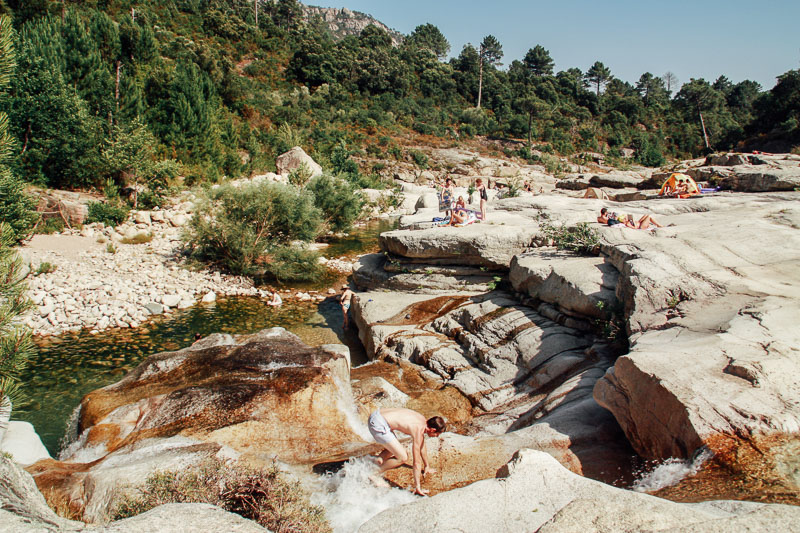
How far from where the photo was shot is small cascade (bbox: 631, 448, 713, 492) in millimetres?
4211

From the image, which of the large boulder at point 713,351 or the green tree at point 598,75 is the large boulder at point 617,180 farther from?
the green tree at point 598,75

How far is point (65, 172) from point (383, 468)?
21650 mm

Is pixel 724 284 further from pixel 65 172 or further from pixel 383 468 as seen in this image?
pixel 65 172

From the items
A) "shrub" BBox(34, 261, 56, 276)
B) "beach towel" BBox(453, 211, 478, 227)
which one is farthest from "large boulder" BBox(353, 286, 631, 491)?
"shrub" BBox(34, 261, 56, 276)

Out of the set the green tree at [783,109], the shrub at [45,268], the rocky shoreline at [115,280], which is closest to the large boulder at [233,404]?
the rocky shoreline at [115,280]

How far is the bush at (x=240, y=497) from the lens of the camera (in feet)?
12.2

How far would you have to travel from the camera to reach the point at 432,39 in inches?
3469

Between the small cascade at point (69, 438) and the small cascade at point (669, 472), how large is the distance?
6.98m

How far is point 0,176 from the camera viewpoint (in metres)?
4.43

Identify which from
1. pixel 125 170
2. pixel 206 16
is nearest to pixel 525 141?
pixel 206 16

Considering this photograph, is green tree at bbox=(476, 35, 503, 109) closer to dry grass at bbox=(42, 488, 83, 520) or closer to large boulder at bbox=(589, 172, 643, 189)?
large boulder at bbox=(589, 172, 643, 189)

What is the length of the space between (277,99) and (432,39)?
53094 millimetres

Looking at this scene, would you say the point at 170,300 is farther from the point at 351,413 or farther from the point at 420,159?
the point at 420,159

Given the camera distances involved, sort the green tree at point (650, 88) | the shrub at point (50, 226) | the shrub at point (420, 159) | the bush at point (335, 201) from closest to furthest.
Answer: the shrub at point (50, 226), the bush at point (335, 201), the shrub at point (420, 159), the green tree at point (650, 88)
